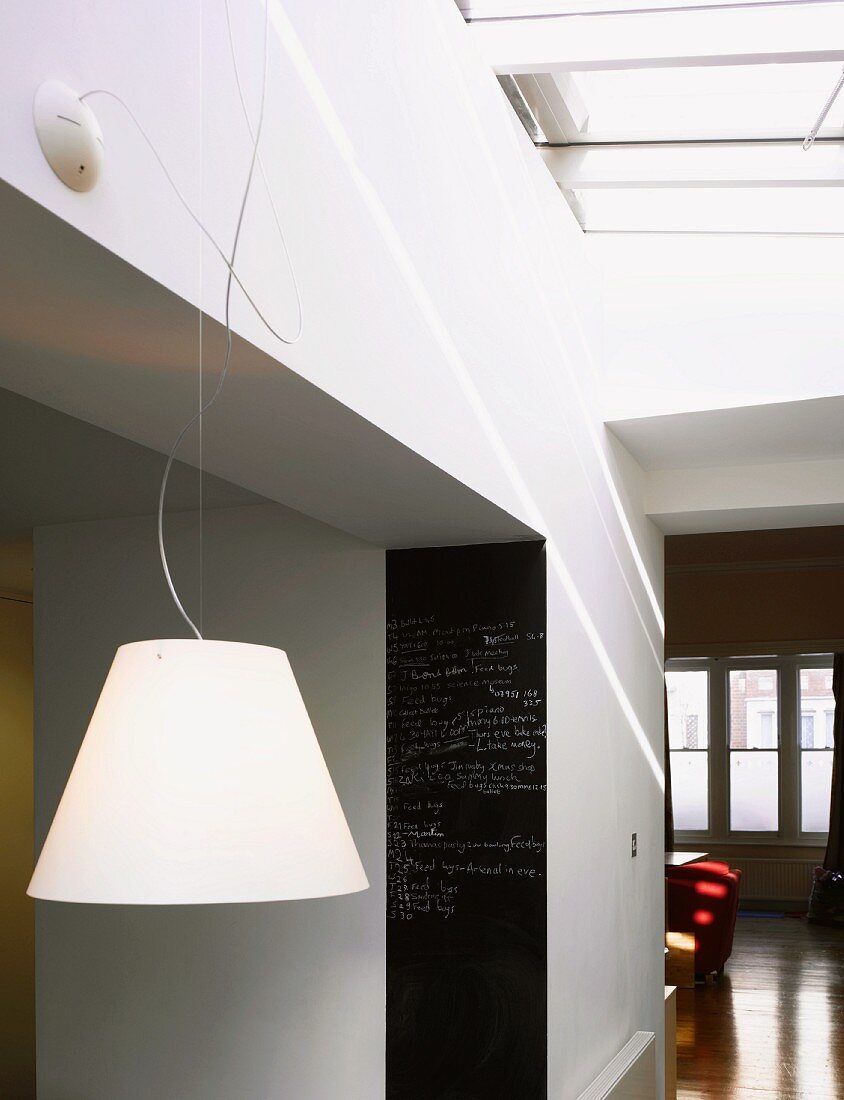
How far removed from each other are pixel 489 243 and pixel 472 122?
30 cm

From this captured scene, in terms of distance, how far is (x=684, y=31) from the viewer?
292 centimetres

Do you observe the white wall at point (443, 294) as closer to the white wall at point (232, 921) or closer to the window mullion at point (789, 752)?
the white wall at point (232, 921)

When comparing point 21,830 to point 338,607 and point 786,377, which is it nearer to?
point 338,607

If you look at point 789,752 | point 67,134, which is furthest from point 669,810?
point 67,134

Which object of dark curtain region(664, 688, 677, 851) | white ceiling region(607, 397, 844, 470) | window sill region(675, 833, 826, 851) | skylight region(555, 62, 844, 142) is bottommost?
window sill region(675, 833, 826, 851)

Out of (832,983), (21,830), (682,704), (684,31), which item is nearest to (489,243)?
(684,31)

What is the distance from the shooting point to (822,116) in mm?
3297

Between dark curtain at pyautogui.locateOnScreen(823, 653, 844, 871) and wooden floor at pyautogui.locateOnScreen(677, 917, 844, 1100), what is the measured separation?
49.4 inches

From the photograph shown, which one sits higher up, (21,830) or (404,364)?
(404,364)

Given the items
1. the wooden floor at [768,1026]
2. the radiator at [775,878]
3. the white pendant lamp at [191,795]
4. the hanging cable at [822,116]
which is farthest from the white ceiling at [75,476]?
the radiator at [775,878]

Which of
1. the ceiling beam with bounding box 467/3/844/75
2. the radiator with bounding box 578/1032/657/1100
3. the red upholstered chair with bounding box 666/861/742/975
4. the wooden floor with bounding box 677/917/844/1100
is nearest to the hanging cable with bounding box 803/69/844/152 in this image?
the ceiling beam with bounding box 467/3/844/75

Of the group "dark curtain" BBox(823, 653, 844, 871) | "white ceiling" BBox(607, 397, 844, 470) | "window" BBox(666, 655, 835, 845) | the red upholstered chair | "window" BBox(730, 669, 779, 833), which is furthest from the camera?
"window" BBox(730, 669, 779, 833)

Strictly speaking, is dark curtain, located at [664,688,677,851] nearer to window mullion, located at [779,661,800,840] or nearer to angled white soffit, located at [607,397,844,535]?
window mullion, located at [779,661,800,840]

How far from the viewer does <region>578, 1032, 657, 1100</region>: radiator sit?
368 centimetres
